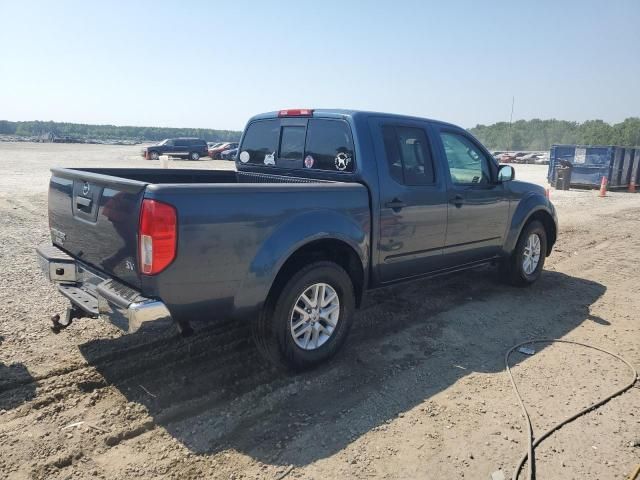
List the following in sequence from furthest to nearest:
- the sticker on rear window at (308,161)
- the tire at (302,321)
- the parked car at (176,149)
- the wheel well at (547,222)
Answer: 1. the parked car at (176,149)
2. the wheel well at (547,222)
3. the sticker on rear window at (308,161)
4. the tire at (302,321)

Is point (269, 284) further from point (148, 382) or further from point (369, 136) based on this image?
point (369, 136)

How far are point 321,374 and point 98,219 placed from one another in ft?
6.43

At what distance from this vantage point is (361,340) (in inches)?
→ 173

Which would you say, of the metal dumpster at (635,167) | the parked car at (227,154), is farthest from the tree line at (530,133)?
→ the metal dumpster at (635,167)

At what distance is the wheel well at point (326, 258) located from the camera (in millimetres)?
3529

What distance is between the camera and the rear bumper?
288 cm

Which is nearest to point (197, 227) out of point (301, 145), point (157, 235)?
point (157, 235)

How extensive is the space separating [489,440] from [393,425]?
59cm

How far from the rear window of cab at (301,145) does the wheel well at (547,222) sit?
301 cm

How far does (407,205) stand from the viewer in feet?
14.1

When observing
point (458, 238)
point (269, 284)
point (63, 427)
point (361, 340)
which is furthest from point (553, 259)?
point (63, 427)

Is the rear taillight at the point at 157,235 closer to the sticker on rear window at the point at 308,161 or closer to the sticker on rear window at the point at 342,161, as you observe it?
the sticker on rear window at the point at 342,161

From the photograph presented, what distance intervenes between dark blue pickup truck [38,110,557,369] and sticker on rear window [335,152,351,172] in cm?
1

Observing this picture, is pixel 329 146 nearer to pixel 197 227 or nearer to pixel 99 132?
pixel 197 227
